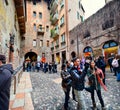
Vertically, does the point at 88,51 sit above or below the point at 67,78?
above

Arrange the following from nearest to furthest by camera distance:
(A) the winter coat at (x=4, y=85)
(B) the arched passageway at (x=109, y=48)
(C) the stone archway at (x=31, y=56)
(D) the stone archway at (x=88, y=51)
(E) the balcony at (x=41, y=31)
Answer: (A) the winter coat at (x=4, y=85) → (B) the arched passageway at (x=109, y=48) → (D) the stone archway at (x=88, y=51) → (E) the balcony at (x=41, y=31) → (C) the stone archway at (x=31, y=56)

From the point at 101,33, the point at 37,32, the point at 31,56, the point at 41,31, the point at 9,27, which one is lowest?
the point at 31,56

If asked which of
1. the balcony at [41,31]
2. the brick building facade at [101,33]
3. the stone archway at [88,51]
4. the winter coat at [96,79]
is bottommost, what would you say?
the winter coat at [96,79]

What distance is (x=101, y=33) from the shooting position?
1407 cm

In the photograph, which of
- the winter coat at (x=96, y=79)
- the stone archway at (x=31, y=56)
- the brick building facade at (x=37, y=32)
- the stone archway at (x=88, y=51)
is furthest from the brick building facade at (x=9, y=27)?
the stone archway at (x=31, y=56)

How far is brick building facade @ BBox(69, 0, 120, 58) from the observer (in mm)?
12539

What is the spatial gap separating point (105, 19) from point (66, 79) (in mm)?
10846

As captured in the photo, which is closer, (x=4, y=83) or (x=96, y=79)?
(x=4, y=83)

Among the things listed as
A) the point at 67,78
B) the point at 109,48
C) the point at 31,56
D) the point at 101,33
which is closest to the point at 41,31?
the point at 31,56

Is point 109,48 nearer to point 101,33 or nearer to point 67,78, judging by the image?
point 101,33

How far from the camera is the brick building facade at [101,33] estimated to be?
12.5 metres

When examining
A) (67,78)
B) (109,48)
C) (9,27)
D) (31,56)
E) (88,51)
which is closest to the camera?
(67,78)

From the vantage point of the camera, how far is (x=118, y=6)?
1223 centimetres

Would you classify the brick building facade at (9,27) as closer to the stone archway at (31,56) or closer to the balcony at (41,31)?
the balcony at (41,31)
